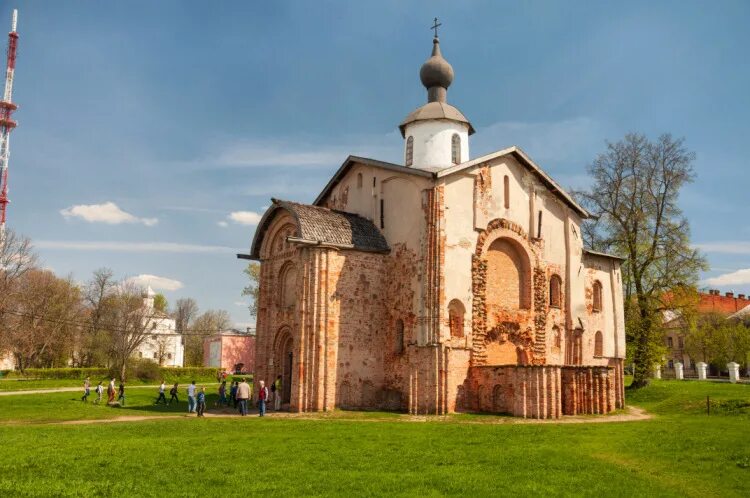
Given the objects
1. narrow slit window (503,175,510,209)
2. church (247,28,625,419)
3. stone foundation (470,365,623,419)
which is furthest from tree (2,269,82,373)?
narrow slit window (503,175,510,209)

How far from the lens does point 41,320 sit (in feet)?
158

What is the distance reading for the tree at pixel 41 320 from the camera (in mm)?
44375

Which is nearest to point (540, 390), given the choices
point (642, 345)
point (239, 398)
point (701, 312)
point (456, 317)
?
point (456, 317)

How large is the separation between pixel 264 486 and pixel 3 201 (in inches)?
2134

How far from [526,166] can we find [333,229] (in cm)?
838

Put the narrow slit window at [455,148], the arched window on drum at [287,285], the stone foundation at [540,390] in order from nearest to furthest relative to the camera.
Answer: the stone foundation at [540,390], the arched window on drum at [287,285], the narrow slit window at [455,148]

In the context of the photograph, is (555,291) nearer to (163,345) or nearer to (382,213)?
(382,213)

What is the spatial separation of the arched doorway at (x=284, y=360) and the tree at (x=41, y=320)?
27965mm

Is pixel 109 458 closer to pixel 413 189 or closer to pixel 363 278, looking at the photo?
pixel 363 278

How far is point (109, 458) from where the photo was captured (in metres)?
10.9

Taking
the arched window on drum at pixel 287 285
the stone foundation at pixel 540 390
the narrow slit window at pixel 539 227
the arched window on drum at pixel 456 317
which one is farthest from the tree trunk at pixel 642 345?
the arched window on drum at pixel 287 285

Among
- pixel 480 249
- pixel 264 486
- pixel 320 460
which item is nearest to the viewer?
pixel 264 486

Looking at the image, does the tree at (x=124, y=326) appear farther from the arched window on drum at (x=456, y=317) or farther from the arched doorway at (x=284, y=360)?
the arched window on drum at (x=456, y=317)

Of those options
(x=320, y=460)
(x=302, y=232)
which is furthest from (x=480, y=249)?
(x=320, y=460)
